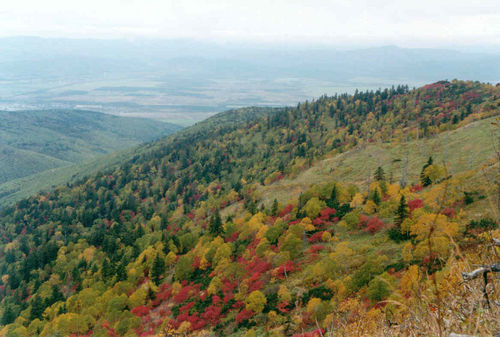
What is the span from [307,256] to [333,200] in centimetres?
2284

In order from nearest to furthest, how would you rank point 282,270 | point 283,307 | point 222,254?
1. point 283,307
2. point 282,270
3. point 222,254

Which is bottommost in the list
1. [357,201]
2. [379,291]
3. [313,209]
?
[313,209]

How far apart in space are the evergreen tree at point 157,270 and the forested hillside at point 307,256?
607 mm

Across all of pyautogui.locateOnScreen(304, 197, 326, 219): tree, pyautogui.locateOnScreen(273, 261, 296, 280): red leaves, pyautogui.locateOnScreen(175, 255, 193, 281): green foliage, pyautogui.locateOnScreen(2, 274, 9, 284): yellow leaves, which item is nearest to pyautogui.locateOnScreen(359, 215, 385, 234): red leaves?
pyautogui.locateOnScreen(304, 197, 326, 219): tree

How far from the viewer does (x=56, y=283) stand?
107438mm

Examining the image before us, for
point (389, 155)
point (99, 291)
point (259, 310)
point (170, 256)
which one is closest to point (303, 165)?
point (389, 155)

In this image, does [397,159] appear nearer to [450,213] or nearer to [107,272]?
[450,213]

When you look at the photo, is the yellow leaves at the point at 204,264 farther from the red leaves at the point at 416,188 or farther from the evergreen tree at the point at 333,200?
the red leaves at the point at 416,188

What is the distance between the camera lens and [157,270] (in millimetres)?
83312

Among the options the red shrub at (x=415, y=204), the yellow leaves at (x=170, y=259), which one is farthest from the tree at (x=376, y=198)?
the yellow leaves at (x=170, y=259)

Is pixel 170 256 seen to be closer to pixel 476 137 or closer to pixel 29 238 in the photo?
pixel 476 137

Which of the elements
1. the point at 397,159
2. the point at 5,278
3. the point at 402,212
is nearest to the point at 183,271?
the point at 402,212

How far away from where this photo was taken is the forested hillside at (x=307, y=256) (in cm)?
1059

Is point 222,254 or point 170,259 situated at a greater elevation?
point 222,254
